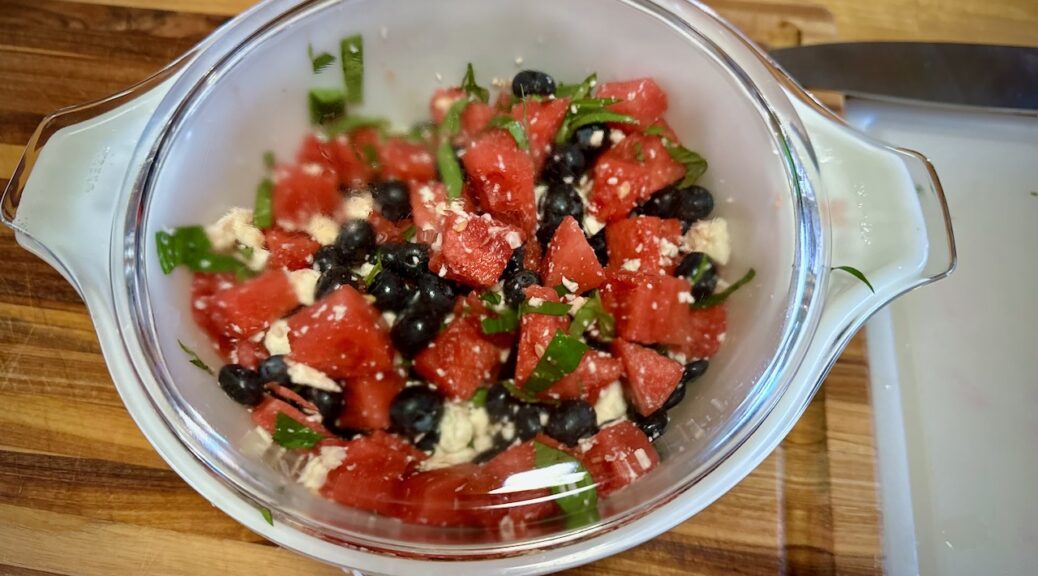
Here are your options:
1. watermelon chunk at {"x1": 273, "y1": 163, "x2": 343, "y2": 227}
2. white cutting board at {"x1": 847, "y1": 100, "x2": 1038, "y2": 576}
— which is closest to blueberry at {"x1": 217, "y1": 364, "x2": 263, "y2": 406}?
watermelon chunk at {"x1": 273, "y1": 163, "x2": 343, "y2": 227}

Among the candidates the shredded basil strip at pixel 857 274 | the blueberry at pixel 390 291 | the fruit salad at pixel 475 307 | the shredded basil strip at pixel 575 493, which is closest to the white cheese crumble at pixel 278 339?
the fruit salad at pixel 475 307

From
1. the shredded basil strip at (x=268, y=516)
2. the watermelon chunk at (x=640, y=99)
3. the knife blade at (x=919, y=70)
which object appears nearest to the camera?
the shredded basil strip at (x=268, y=516)

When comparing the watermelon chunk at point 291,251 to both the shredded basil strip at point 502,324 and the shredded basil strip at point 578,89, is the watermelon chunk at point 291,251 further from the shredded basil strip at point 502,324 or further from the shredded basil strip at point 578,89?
the shredded basil strip at point 578,89

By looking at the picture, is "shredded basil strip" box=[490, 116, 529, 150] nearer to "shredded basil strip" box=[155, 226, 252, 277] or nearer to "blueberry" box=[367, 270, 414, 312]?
"blueberry" box=[367, 270, 414, 312]

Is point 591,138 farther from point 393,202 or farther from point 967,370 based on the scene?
point 967,370

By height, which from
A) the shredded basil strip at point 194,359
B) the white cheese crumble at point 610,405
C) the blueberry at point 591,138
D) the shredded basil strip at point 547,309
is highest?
the blueberry at point 591,138

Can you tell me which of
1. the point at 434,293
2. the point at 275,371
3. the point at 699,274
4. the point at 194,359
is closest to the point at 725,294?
the point at 699,274

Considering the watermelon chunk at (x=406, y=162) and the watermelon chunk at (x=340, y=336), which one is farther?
the watermelon chunk at (x=406, y=162)
